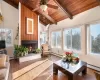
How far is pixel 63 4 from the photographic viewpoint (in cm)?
504

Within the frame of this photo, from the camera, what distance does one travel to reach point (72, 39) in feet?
20.2

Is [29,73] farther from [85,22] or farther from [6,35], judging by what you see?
[6,35]

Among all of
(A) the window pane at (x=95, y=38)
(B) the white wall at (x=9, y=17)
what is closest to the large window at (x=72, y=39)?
(A) the window pane at (x=95, y=38)

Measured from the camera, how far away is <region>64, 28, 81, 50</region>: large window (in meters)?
5.59

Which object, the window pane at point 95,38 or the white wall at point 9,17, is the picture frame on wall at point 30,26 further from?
the window pane at point 95,38

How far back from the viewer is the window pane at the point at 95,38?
4.39 meters

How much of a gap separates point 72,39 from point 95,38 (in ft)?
5.86

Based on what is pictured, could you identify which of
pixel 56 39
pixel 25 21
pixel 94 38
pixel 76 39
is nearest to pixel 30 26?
pixel 25 21

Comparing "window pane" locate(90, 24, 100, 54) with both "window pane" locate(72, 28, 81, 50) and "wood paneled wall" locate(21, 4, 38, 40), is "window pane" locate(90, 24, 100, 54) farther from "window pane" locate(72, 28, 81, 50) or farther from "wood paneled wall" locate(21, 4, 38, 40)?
"wood paneled wall" locate(21, 4, 38, 40)

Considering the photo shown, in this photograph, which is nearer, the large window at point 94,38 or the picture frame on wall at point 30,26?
the large window at point 94,38

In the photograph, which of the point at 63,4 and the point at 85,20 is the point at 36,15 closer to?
the point at 63,4

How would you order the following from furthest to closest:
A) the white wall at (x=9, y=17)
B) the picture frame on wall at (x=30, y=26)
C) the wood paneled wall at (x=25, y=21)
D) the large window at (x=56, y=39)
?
the large window at (x=56, y=39) < the picture frame on wall at (x=30, y=26) < the white wall at (x=9, y=17) < the wood paneled wall at (x=25, y=21)

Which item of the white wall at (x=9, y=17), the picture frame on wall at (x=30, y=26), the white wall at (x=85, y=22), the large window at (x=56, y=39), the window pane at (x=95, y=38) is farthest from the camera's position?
the large window at (x=56, y=39)

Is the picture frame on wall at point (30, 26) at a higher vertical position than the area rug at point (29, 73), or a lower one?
higher
